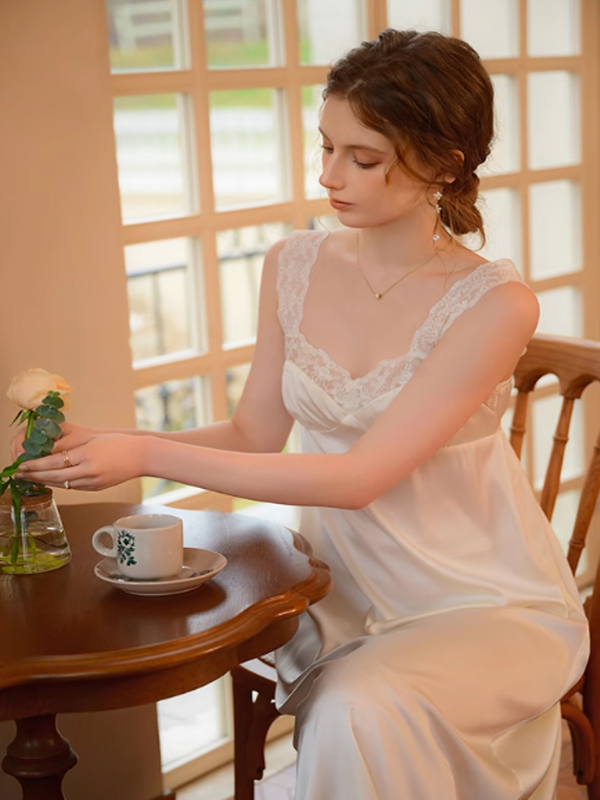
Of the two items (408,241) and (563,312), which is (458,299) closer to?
(408,241)

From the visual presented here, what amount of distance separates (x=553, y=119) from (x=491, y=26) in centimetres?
38

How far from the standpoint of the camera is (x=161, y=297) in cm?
226

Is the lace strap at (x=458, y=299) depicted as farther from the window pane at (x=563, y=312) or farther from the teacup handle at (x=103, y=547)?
the window pane at (x=563, y=312)

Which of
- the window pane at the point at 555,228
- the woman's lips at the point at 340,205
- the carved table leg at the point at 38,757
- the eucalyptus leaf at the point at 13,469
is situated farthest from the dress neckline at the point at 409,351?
the window pane at the point at 555,228

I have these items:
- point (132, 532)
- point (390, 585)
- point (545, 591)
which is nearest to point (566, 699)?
point (545, 591)

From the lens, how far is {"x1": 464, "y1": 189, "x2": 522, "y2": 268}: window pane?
3.00 meters

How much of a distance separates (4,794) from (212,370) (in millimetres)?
906

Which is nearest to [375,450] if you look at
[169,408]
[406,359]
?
[406,359]

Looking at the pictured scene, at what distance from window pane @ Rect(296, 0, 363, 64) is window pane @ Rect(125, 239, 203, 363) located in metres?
0.56

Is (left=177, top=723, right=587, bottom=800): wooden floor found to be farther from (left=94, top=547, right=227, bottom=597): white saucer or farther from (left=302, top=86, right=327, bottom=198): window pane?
(left=302, top=86, right=327, bottom=198): window pane

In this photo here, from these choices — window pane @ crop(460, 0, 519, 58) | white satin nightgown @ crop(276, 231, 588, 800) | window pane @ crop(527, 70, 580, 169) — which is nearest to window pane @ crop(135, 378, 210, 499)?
white satin nightgown @ crop(276, 231, 588, 800)

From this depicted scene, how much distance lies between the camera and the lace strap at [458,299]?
1.76 metres

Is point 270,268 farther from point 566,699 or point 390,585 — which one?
point 566,699

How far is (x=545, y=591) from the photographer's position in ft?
5.83
